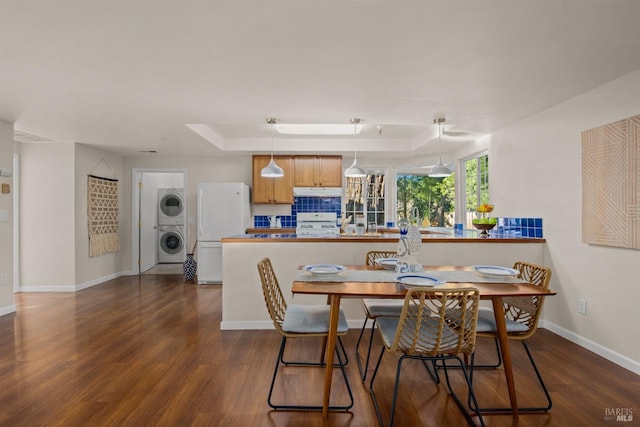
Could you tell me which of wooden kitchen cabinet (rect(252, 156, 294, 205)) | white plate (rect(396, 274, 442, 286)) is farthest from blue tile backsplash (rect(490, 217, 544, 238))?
wooden kitchen cabinet (rect(252, 156, 294, 205))

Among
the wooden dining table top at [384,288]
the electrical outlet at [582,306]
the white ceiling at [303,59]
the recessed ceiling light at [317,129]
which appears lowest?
the electrical outlet at [582,306]

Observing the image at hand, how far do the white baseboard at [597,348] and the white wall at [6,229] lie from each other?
5737mm

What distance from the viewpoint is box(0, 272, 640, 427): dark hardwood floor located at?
1.98 meters

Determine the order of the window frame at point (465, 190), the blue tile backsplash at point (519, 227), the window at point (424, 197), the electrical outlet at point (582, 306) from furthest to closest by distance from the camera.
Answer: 1. the window at point (424, 197)
2. the window frame at point (465, 190)
3. the blue tile backsplash at point (519, 227)
4. the electrical outlet at point (582, 306)

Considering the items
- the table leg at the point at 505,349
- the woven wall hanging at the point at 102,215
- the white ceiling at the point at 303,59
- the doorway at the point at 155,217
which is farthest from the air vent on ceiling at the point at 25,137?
the table leg at the point at 505,349

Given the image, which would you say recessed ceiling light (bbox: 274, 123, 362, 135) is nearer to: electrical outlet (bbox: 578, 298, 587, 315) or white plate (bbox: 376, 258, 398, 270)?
white plate (bbox: 376, 258, 398, 270)

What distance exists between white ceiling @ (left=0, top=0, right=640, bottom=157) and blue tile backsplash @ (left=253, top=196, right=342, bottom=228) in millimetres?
2469

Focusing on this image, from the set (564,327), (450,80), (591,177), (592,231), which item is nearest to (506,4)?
(450,80)

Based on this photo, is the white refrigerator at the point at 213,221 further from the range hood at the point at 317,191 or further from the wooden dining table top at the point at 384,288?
the wooden dining table top at the point at 384,288

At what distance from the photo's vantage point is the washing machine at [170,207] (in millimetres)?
7703

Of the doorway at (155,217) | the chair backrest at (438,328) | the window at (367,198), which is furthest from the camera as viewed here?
the doorway at (155,217)

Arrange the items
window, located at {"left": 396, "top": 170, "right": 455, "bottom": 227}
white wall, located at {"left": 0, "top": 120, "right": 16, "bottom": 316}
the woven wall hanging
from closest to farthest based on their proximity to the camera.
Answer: white wall, located at {"left": 0, "top": 120, "right": 16, "bottom": 316}, the woven wall hanging, window, located at {"left": 396, "top": 170, "right": 455, "bottom": 227}

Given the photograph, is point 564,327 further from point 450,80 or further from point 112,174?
point 112,174

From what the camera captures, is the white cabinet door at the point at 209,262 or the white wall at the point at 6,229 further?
the white cabinet door at the point at 209,262
